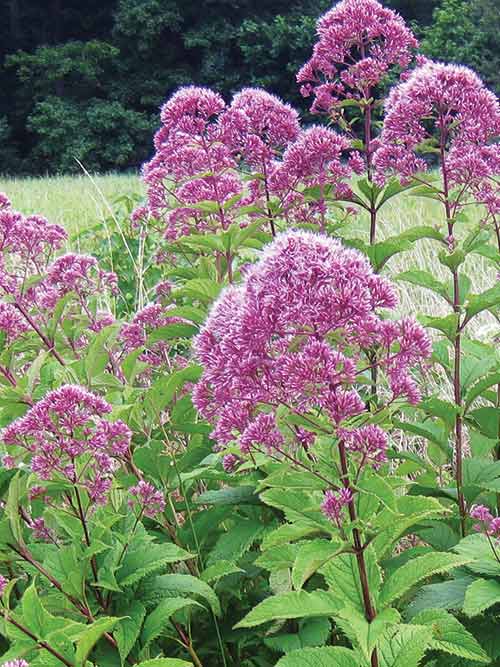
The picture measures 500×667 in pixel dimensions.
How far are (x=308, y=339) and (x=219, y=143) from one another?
151cm

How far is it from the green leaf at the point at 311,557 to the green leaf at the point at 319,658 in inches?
7.3

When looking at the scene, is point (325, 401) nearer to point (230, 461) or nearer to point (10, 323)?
point (230, 461)

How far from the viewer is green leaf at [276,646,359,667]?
150 cm

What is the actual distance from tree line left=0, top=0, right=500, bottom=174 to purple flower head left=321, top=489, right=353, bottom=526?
27620 mm

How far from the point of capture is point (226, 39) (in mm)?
31031

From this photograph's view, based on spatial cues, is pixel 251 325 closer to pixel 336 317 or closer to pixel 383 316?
pixel 336 317

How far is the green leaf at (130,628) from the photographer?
5.45 ft

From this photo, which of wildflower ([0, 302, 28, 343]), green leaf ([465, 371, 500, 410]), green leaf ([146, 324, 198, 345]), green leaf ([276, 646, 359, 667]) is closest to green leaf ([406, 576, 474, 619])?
green leaf ([276, 646, 359, 667])

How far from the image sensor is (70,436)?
1700 millimetres

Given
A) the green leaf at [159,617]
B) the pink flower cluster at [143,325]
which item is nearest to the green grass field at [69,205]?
the pink flower cluster at [143,325]

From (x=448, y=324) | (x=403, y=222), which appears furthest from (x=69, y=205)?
(x=448, y=324)

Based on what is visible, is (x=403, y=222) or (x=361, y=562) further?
(x=403, y=222)

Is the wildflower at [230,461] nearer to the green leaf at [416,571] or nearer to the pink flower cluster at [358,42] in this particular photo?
the green leaf at [416,571]

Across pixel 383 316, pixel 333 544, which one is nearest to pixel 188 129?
pixel 383 316
